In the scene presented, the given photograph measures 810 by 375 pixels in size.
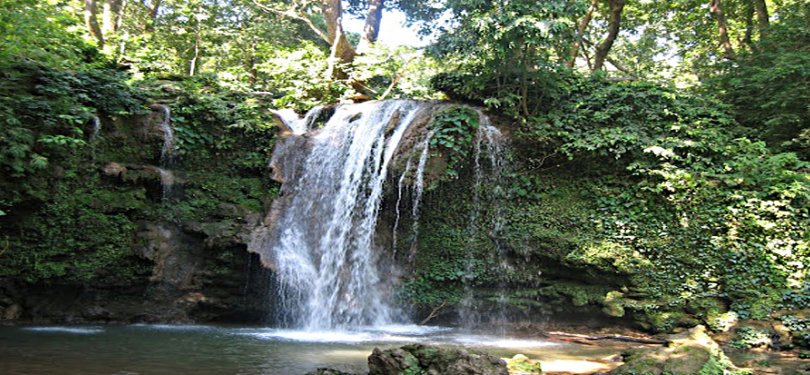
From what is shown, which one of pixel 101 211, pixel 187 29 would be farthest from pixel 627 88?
pixel 187 29

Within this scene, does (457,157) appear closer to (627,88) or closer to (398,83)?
(627,88)

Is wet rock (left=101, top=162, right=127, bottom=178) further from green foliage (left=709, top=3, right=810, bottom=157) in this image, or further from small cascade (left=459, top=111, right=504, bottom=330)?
green foliage (left=709, top=3, right=810, bottom=157)

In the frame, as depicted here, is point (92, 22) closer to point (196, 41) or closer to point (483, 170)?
point (196, 41)

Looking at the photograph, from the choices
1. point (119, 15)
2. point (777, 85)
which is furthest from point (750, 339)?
Result: point (119, 15)

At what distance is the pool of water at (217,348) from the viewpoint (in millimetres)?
5625

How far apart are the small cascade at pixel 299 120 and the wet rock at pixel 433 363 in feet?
25.1

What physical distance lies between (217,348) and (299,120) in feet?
22.1

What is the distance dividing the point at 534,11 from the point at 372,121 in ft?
13.0

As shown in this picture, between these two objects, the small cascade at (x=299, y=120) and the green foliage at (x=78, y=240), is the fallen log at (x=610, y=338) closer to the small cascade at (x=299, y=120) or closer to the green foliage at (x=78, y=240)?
the small cascade at (x=299, y=120)

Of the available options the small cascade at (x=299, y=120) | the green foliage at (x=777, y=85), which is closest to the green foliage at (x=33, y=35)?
the small cascade at (x=299, y=120)

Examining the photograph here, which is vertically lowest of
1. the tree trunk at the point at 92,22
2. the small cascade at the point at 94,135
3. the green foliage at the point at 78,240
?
the green foliage at the point at 78,240

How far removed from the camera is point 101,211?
9.41 m

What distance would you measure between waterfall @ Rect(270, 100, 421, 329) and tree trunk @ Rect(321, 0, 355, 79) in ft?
14.5

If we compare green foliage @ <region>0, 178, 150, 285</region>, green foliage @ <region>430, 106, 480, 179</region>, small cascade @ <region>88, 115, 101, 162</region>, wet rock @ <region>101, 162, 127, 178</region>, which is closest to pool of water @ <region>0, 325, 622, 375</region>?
green foliage @ <region>0, 178, 150, 285</region>
